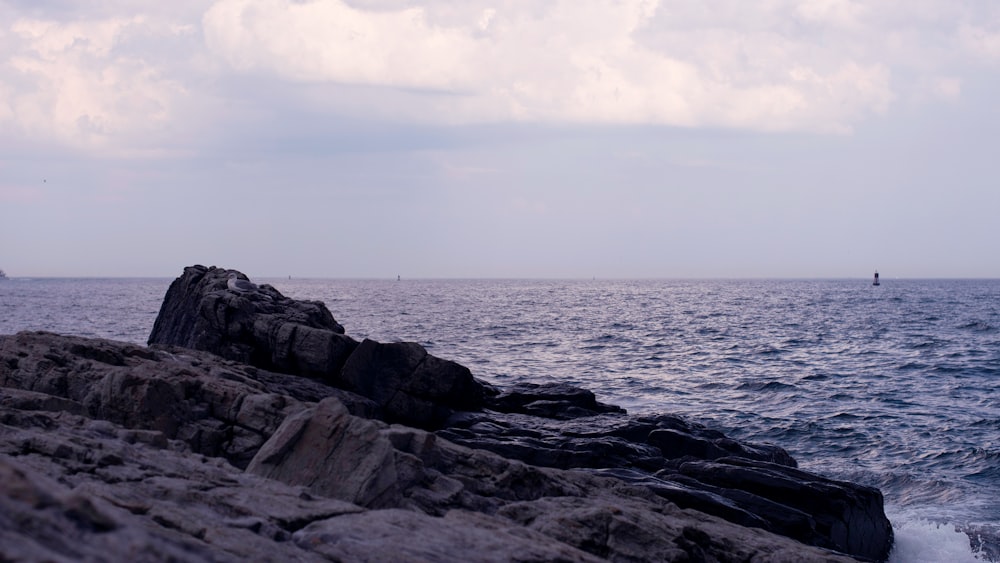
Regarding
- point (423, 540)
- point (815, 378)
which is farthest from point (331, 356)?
point (815, 378)

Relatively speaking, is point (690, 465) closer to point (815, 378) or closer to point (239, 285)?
point (239, 285)

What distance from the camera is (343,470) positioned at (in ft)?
30.5

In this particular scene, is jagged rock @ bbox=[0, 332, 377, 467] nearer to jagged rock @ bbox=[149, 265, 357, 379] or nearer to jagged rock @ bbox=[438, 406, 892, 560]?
jagged rock @ bbox=[149, 265, 357, 379]

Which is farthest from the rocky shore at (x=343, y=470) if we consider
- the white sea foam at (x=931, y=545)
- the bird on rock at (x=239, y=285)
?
the bird on rock at (x=239, y=285)

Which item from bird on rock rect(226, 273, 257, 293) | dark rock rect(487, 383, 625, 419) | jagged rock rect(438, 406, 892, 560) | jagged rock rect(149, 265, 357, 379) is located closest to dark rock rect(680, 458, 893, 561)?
jagged rock rect(438, 406, 892, 560)

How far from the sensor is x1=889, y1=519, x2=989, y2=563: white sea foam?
1686 centimetres

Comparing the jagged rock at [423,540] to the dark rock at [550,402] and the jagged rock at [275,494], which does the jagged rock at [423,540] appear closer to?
the jagged rock at [275,494]

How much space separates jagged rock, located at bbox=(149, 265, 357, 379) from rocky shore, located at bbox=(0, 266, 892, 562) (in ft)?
0.18

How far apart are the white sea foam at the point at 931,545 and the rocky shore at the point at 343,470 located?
53cm

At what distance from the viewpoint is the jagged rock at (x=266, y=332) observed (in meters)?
20.2

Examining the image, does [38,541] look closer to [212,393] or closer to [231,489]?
[231,489]

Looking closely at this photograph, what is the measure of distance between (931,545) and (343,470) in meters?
13.8

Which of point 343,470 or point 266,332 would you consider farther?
point 266,332

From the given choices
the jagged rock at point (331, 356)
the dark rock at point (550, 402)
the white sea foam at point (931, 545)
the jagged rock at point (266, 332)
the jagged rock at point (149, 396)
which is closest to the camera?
the jagged rock at point (149, 396)
